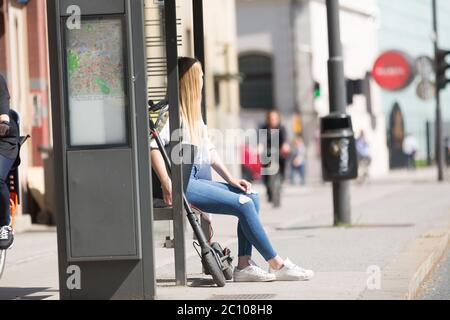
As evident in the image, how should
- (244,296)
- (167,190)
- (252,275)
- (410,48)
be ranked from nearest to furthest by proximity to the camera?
(244,296) < (167,190) < (252,275) < (410,48)

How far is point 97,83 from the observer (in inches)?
318

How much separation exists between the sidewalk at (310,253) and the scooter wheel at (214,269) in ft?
0.20

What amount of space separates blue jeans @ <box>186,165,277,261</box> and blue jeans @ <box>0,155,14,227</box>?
1389 mm

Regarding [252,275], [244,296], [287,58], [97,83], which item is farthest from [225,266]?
[287,58]

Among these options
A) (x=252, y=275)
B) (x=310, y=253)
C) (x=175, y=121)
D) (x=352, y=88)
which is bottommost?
(x=310, y=253)

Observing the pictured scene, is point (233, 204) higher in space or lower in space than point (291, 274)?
higher

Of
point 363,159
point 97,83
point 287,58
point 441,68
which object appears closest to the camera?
point 97,83

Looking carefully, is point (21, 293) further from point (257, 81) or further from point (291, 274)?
point (257, 81)

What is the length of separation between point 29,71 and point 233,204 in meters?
10.3

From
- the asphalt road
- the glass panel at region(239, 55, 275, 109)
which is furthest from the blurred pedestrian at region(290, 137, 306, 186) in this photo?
the asphalt road

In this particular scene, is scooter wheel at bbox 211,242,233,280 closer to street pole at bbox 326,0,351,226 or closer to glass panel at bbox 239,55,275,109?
street pole at bbox 326,0,351,226

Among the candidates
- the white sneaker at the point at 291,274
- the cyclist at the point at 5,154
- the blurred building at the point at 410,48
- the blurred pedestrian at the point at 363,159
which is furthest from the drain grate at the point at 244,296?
the blurred building at the point at 410,48

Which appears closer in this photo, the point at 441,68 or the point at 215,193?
the point at 215,193
